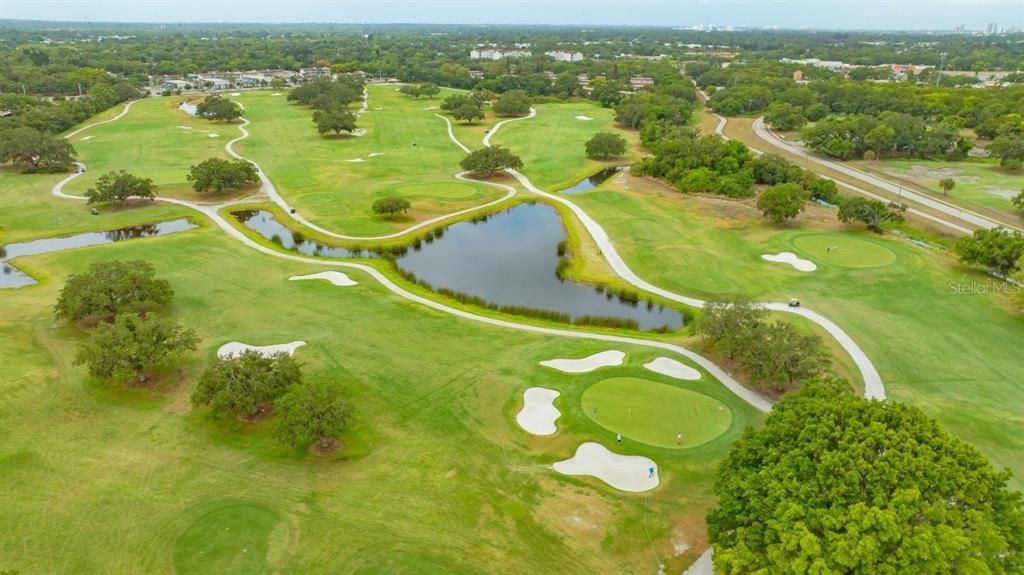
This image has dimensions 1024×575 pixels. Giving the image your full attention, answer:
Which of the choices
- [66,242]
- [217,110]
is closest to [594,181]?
[66,242]

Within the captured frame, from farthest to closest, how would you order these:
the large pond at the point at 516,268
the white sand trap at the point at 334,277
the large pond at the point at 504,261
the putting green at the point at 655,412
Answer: the white sand trap at the point at 334,277 < the large pond at the point at 504,261 < the large pond at the point at 516,268 < the putting green at the point at 655,412

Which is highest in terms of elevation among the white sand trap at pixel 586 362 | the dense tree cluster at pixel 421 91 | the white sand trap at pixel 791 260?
the dense tree cluster at pixel 421 91

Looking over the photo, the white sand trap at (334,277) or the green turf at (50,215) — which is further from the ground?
the green turf at (50,215)

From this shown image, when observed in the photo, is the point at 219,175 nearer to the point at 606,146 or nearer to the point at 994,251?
the point at 606,146

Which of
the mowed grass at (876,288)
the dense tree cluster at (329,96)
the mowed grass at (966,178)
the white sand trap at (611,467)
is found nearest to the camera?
the white sand trap at (611,467)

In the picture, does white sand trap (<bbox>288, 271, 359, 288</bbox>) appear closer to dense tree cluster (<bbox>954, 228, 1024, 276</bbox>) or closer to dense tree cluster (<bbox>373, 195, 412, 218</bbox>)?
dense tree cluster (<bbox>373, 195, 412, 218</bbox>)

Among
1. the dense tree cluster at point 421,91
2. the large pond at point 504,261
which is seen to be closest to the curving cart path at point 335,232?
the large pond at point 504,261

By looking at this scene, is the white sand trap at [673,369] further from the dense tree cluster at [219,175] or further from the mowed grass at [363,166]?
the dense tree cluster at [219,175]
